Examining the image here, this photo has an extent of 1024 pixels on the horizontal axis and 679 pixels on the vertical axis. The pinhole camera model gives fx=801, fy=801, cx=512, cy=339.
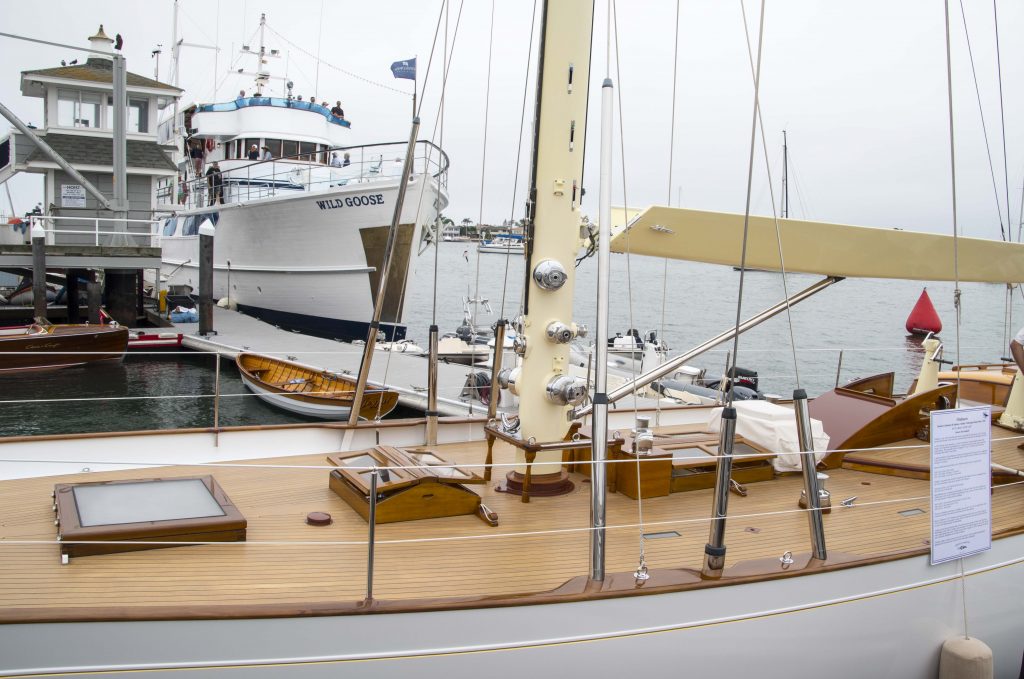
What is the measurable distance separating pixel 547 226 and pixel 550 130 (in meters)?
0.58

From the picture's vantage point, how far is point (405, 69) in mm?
12555

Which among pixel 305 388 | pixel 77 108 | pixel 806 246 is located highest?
pixel 77 108

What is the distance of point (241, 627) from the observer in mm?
3465

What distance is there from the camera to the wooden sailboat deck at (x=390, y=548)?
11.8 feet

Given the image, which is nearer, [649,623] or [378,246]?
[649,623]

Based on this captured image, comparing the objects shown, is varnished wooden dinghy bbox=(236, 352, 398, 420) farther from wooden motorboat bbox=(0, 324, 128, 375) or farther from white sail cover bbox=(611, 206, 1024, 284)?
white sail cover bbox=(611, 206, 1024, 284)

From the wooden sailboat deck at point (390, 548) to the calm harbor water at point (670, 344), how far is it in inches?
47.2

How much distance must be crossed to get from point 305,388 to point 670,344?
55.6 ft

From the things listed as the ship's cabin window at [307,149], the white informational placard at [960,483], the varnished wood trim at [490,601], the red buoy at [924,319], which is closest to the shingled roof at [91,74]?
the ship's cabin window at [307,149]

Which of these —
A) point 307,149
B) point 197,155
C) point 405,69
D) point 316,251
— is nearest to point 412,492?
point 405,69

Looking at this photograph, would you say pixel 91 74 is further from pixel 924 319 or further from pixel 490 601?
pixel 924 319

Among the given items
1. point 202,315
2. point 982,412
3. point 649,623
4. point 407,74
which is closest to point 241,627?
point 649,623

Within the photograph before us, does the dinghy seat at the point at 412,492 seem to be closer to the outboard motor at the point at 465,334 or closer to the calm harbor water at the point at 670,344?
the calm harbor water at the point at 670,344

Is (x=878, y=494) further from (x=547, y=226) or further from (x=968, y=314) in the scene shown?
(x=968, y=314)
